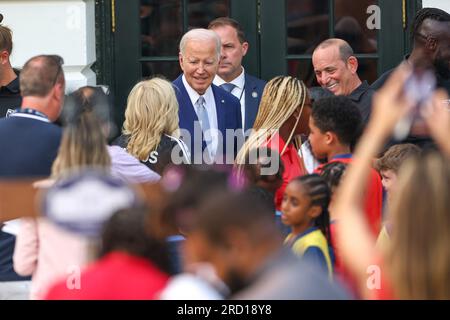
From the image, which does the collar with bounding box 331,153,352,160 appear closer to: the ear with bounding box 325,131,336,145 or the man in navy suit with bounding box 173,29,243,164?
the ear with bounding box 325,131,336,145

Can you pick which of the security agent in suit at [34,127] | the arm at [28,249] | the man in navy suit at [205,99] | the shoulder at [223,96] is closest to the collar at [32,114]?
the security agent in suit at [34,127]

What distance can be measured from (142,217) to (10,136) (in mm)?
1682

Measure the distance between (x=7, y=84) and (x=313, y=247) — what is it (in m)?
2.58

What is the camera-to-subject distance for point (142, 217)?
4.06 meters

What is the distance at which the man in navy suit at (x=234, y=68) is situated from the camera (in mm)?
7664

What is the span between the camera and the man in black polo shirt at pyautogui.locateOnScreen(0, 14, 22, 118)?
7.16 meters

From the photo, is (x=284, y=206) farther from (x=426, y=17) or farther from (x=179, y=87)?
(x=426, y=17)

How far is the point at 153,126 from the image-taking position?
6.29 m

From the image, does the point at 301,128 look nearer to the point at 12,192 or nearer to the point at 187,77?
the point at 187,77

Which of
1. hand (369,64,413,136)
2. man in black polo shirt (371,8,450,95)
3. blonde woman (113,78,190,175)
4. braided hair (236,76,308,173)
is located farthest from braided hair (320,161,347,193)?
hand (369,64,413,136)

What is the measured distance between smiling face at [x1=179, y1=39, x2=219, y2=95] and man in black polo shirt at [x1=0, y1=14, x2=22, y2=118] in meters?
0.95

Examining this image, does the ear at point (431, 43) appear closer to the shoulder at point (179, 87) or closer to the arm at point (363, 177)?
the shoulder at point (179, 87)
